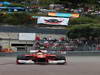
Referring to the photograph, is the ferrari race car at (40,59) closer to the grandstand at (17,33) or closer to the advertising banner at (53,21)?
the grandstand at (17,33)

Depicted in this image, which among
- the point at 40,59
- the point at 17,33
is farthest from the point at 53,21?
the point at 40,59

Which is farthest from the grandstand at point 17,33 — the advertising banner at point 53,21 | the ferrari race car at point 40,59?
the ferrari race car at point 40,59

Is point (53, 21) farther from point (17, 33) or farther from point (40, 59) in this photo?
point (40, 59)

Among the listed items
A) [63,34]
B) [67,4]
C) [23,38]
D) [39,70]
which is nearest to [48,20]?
[63,34]

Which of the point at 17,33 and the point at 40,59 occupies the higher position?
the point at 40,59

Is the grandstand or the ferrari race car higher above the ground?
the ferrari race car

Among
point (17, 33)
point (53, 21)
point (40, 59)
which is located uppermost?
point (40, 59)

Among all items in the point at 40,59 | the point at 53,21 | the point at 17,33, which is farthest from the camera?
the point at 53,21

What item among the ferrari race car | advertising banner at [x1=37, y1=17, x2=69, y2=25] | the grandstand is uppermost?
the ferrari race car

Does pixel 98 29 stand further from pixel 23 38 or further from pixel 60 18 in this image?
pixel 60 18

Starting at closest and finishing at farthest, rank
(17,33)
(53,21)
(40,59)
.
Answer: (40,59) < (17,33) < (53,21)

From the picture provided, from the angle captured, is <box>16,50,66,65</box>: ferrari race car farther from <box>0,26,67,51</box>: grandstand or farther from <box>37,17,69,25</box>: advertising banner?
<box>37,17,69,25</box>: advertising banner

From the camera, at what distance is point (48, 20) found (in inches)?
1574

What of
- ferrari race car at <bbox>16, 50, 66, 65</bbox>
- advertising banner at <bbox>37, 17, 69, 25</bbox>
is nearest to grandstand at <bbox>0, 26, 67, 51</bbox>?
advertising banner at <bbox>37, 17, 69, 25</bbox>
